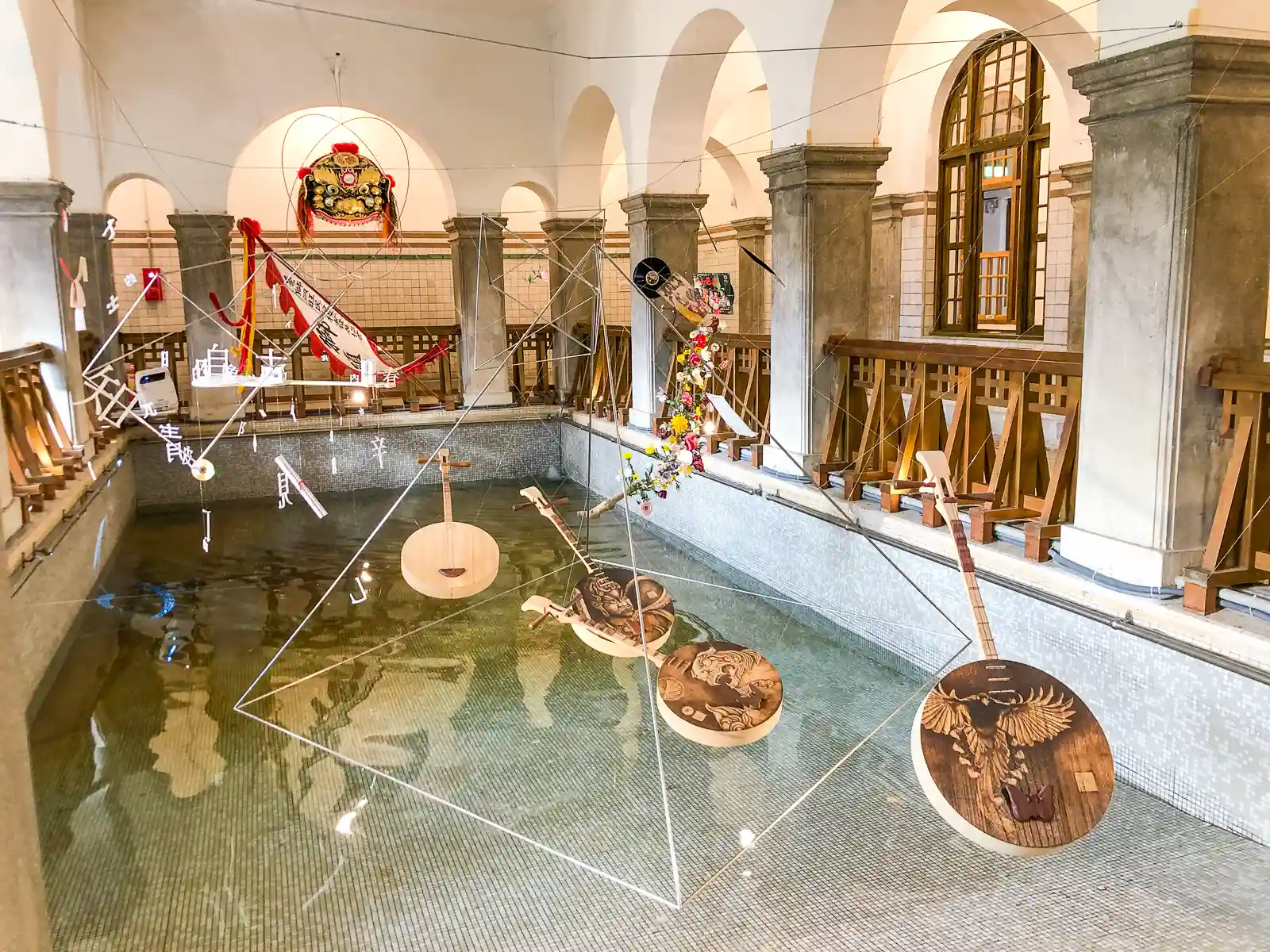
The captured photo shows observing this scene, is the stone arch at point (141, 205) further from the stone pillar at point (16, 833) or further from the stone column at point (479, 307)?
the stone pillar at point (16, 833)

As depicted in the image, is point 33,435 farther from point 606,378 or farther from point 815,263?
point 606,378

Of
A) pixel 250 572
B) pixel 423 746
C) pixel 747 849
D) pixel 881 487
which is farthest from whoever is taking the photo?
pixel 250 572

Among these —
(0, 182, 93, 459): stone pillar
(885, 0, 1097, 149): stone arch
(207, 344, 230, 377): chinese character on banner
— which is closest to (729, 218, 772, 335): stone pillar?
(885, 0, 1097, 149): stone arch

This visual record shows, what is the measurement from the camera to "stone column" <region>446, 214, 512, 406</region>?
998 centimetres

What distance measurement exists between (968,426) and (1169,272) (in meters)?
1.45

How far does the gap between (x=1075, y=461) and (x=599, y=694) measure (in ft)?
7.38

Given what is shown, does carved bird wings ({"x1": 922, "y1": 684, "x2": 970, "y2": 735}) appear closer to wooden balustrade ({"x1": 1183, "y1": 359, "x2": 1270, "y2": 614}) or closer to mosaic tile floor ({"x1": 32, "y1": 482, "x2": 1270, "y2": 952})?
mosaic tile floor ({"x1": 32, "y1": 482, "x2": 1270, "y2": 952})

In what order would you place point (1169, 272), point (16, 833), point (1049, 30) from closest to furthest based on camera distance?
point (16, 833) < point (1169, 272) < point (1049, 30)

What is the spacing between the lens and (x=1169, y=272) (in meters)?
3.42

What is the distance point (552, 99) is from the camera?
10031 mm

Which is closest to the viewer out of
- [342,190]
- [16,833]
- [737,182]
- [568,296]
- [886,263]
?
[16,833]

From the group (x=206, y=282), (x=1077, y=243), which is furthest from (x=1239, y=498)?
(x=206, y=282)

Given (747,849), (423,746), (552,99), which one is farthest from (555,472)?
(747,849)

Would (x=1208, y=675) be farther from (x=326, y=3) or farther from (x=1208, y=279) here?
(x=326, y=3)
